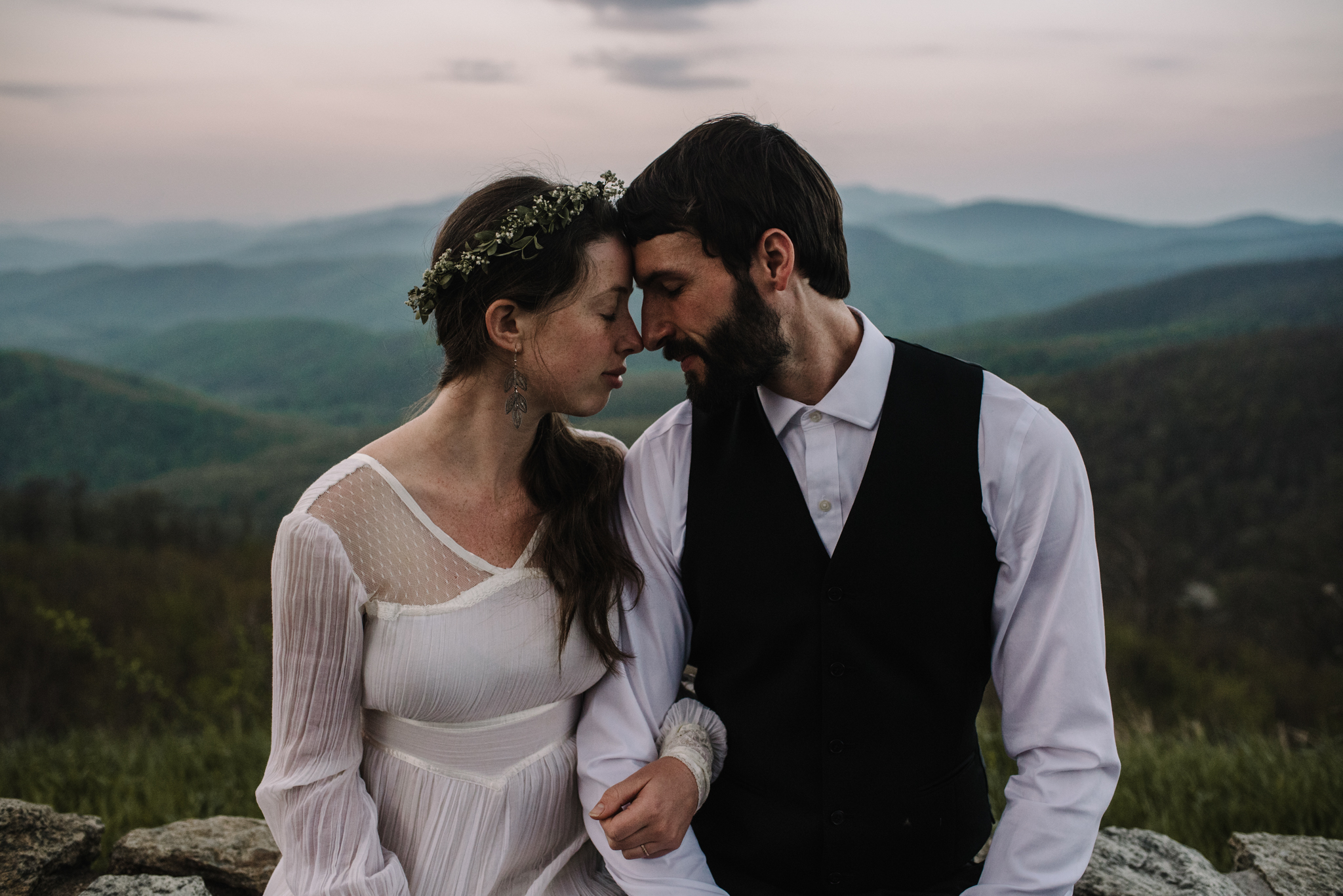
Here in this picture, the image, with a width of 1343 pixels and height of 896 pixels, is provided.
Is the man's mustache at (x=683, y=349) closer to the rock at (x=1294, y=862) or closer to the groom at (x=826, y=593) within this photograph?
the groom at (x=826, y=593)

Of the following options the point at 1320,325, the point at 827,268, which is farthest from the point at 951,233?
the point at 827,268

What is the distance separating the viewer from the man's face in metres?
1.92

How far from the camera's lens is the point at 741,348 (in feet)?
6.31

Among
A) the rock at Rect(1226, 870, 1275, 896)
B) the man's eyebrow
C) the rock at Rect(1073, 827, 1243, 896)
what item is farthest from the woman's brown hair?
the rock at Rect(1226, 870, 1275, 896)

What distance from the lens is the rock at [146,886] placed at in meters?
1.96

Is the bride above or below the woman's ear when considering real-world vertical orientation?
below

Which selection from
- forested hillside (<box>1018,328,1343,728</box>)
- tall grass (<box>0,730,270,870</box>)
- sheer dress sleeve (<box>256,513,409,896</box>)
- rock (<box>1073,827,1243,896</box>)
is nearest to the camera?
sheer dress sleeve (<box>256,513,409,896</box>)

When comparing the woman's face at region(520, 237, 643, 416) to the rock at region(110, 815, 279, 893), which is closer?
the woman's face at region(520, 237, 643, 416)

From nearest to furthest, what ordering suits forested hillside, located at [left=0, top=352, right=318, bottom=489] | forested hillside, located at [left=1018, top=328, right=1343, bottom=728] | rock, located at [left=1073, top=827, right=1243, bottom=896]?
rock, located at [left=1073, top=827, right=1243, bottom=896] < forested hillside, located at [left=1018, top=328, right=1343, bottom=728] < forested hillside, located at [left=0, top=352, right=318, bottom=489]

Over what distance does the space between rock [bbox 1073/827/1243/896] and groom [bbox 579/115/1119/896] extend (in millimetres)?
372

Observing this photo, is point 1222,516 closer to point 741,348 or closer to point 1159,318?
point 741,348

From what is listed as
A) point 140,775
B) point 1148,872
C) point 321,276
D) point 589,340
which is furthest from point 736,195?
point 321,276

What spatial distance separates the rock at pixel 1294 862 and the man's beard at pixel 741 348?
1.73 m

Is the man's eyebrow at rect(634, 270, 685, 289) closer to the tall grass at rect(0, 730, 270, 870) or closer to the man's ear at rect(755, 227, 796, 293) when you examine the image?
the man's ear at rect(755, 227, 796, 293)
